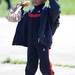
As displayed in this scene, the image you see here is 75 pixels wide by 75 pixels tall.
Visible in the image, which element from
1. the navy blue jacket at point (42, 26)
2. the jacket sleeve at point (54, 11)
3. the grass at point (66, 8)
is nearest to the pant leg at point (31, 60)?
the navy blue jacket at point (42, 26)

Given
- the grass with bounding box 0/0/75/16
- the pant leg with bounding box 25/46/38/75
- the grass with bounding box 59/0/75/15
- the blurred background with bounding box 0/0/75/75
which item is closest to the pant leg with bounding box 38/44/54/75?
the pant leg with bounding box 25/46/38/75

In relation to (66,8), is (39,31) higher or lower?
higher

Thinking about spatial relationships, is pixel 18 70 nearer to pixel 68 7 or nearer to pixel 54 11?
pixel 54 11

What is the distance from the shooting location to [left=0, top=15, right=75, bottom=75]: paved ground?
28.4 ft

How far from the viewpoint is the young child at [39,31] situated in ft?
21.8

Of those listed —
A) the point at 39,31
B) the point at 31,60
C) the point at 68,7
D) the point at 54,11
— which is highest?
the point at 54,11

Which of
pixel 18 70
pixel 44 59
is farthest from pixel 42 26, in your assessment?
pixel 18 70

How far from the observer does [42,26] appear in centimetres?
665

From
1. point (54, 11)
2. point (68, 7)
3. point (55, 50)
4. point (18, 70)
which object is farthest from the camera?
point (68, 7)

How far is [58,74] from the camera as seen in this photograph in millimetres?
8273

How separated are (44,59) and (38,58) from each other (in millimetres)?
162

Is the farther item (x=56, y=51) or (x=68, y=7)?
(x=68, y=7)

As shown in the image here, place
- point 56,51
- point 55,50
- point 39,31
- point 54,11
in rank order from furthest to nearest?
point 55,50 → point 56,51 → point 39,31 → point 54,11

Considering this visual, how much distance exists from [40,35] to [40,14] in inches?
11.6
